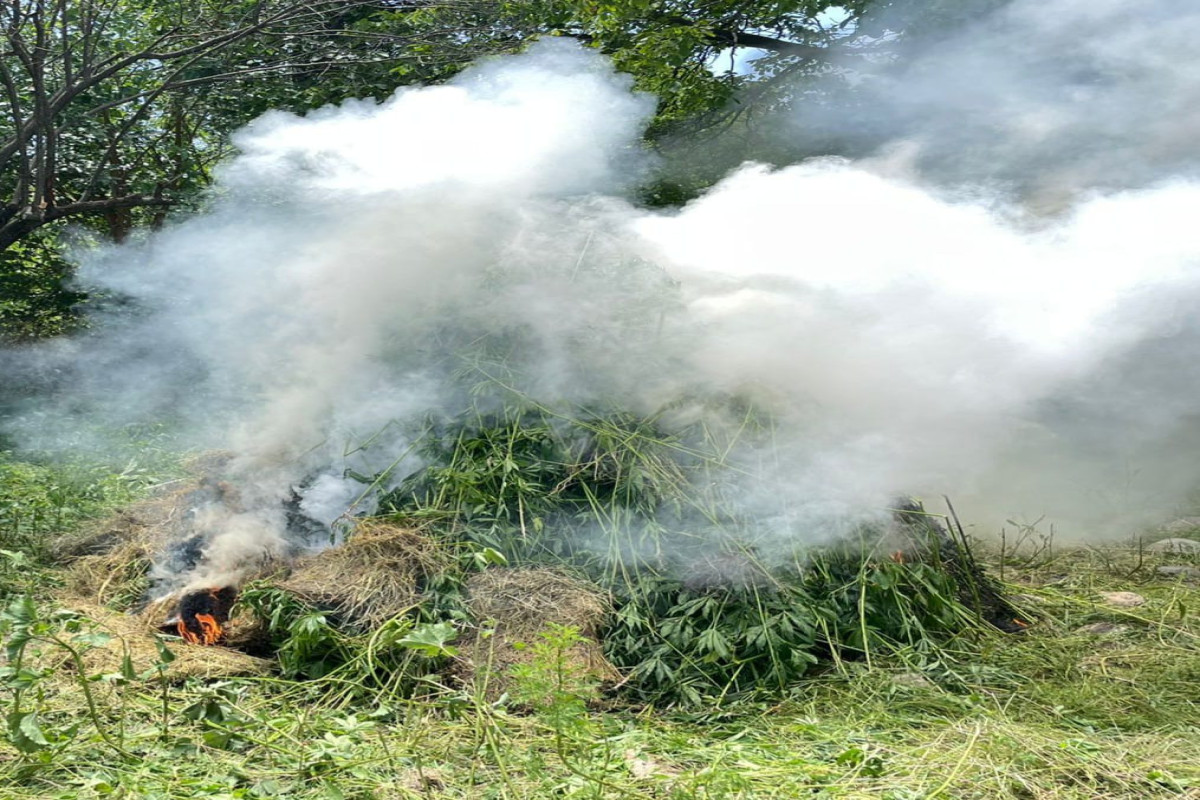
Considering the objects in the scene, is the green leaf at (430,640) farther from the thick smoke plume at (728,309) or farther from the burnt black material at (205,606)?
the thick smoke plume at (728,309)

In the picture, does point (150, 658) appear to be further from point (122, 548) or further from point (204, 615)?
point (122, 548)

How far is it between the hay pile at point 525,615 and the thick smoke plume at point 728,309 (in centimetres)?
92

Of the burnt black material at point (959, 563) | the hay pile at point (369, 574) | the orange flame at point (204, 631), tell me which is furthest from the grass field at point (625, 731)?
the hay pile at point (369, 574)

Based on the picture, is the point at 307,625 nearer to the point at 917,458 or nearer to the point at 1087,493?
the point at 917,458

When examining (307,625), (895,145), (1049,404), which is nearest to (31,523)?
(307,625)

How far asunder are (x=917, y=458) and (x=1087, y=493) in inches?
151

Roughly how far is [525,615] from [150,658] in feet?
5.04

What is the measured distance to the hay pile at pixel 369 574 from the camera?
4.09m

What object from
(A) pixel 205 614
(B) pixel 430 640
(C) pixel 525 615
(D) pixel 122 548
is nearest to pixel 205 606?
(A) pixel 205 614

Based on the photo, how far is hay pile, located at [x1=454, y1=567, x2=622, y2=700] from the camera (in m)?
3.91

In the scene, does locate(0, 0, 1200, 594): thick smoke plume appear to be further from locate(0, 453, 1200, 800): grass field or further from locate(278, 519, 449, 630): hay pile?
locate(0, 453, 1200, 800): grass field

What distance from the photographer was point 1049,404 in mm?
6922

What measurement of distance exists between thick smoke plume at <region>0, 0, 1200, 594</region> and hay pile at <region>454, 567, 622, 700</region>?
921 mm

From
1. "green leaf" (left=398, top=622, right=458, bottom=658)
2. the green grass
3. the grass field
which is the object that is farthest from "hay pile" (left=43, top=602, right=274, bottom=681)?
"green leaf" (left=398, top=622, right=458, bottom=658)
